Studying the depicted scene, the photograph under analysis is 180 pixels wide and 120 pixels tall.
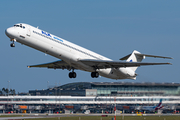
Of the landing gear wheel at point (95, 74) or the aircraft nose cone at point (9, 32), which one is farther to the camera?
the landing gear wheel at point (95, 74)

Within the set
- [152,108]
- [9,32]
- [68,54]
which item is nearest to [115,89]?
[152,108]

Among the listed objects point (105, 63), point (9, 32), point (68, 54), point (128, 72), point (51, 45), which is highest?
point (9, 32)

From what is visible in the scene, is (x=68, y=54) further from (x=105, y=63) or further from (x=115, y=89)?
(x=115, y=89)

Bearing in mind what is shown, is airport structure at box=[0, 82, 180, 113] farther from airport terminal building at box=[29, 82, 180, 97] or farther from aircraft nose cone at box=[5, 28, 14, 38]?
aircraft nose cone at box=[5, 28, 14, 38]

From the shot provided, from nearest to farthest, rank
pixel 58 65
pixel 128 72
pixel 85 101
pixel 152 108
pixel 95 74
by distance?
pixel 95 74
pixel 58 65
pixel 128 72
pixel 152 108
pixel 85 101

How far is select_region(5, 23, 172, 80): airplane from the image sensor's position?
3350cm

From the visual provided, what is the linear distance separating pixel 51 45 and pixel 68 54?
2599 mm

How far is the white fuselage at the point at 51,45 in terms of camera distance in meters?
33.2

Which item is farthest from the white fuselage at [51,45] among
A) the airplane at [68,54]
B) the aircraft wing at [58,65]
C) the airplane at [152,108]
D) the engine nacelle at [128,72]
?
the airplane at [152,108]

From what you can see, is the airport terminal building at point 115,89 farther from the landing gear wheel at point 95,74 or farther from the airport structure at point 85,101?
the landing gear wheel at point 95,74

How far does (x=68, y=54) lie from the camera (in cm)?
3656

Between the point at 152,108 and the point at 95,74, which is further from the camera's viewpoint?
the point at 152,108

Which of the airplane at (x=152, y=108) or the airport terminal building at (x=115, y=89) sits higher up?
the airport terminal building at (x=115, y=89)

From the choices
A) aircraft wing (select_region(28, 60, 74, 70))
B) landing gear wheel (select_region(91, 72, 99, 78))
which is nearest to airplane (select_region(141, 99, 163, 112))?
landing gear wheel (select_region(91, 72, 99, 78))
